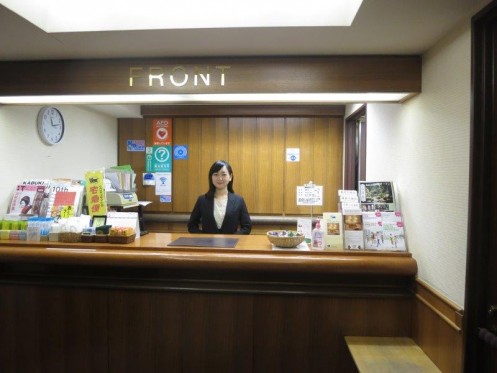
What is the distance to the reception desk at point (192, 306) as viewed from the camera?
179 centimetres

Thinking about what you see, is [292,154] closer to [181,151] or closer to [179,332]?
[181,151]

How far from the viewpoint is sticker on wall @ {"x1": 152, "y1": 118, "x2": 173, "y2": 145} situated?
13.4 ft

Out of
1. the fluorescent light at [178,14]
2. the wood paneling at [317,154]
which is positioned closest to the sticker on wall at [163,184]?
the wood paneling at [317,154]

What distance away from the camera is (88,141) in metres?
3.53

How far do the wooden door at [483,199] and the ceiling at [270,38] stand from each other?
20 cm

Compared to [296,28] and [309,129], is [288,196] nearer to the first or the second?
[309,129]

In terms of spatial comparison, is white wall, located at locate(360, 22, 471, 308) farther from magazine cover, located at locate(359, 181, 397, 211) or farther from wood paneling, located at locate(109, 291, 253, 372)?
wood paneling, located at locate(109, 291, 253, 372)

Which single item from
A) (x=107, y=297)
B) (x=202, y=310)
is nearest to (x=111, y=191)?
(x=107, y=297)

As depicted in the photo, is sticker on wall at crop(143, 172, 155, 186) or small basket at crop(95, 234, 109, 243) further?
sticker on wall at crop(143, 172, 155, 186)

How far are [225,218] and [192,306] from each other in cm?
89

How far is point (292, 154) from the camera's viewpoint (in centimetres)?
396

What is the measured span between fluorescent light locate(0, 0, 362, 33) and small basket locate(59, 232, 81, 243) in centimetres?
114

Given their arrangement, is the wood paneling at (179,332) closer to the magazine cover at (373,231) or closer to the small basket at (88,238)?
the small basket at (88,238)

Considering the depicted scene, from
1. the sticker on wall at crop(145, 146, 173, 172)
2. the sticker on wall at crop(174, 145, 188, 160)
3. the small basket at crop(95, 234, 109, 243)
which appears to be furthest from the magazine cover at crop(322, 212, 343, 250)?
the sticker on wall at crop(145, 146, 173, 172)
